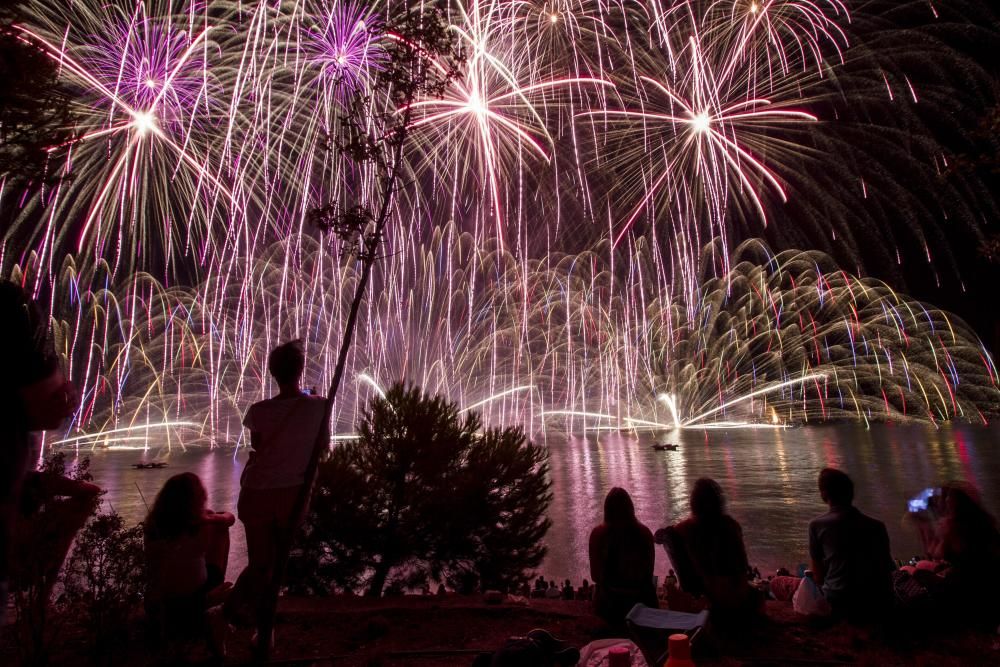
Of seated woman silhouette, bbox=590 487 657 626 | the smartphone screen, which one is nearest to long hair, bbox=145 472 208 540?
seated woman silhouette, bbox=590 487 657 626

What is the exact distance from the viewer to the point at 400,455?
28.5 ft

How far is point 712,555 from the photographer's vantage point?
5.28 m

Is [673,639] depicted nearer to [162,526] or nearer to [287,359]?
[287,359]

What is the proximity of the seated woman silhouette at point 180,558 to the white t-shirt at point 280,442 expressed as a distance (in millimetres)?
708

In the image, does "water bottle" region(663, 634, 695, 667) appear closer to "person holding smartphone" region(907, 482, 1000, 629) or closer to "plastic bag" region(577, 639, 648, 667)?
"plastic bag" region(577, 639, 648, 667)

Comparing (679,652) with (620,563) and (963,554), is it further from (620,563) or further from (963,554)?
(963,554)

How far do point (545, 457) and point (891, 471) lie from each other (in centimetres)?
3258

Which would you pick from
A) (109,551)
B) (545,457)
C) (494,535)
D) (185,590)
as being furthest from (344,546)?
(109,551)

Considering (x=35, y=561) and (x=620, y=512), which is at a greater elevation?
(x=620, y=512)

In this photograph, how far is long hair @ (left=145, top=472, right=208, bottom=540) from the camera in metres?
4.50

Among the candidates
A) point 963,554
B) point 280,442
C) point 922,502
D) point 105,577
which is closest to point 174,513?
point 105,577

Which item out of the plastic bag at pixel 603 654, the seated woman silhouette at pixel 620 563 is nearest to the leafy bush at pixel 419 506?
the seated woman silhouette at pixel 620 563

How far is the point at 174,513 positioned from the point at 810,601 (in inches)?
Result: 200

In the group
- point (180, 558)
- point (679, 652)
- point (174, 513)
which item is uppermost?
point (174, 513)
